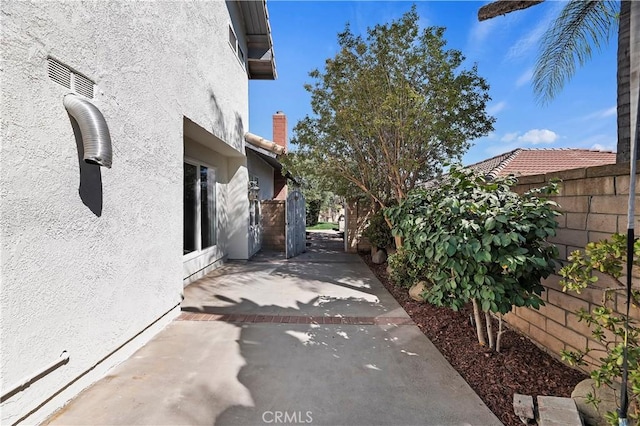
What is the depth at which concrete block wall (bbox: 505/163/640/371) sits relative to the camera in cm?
290

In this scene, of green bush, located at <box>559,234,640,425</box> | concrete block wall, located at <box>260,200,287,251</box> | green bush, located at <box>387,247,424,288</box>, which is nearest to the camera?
green bush, located at <box>559,234,640,425</box>

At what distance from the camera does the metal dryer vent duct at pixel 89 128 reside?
9.75 ft

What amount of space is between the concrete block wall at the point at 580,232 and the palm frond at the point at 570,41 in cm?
324

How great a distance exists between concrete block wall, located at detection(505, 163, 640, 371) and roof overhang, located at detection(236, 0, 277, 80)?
33.8ft

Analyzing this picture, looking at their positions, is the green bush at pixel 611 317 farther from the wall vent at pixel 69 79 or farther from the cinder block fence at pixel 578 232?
the wall vent at pixel 69 79

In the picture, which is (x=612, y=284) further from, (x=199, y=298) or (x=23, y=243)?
(x=199, y=298)

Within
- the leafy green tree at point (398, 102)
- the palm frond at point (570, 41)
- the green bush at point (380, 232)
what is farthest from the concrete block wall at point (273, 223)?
the palm frond at point (570, 41)

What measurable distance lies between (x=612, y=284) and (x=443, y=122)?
505cm

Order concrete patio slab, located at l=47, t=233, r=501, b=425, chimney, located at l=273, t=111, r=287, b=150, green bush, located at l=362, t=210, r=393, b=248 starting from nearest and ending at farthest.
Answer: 1. concrete patio slab, located at l=47, t=233, r=501, b=425
2. green bush, located at l=362, t=210, r=393, b=248
3. chimney, located at l=273, t=111, r=287, b=150

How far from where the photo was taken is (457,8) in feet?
25.7

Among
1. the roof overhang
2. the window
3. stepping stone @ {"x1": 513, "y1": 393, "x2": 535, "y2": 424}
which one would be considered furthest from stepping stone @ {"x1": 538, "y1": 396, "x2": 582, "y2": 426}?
the roof overhang

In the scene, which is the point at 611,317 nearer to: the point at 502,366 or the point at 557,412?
the point at 557,412

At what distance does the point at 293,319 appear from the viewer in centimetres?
508

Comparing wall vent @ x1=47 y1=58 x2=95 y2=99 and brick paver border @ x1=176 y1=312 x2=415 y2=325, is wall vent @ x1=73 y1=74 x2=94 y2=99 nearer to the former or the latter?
wall vent @ x1=47 y1=58 x2=95 y2=99
